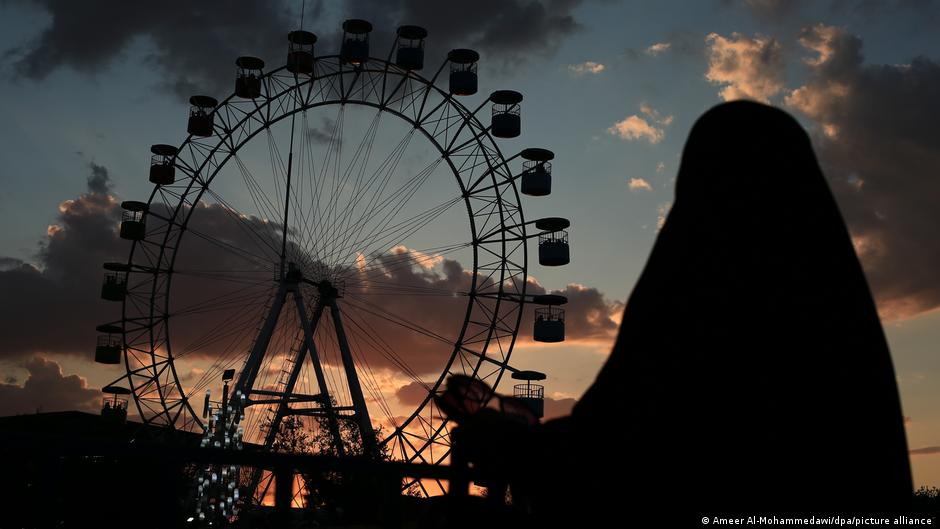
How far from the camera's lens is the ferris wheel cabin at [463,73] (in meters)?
36.1

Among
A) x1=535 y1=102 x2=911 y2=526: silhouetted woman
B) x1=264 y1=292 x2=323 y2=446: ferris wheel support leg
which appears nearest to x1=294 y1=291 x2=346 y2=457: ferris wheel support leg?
x1=264 y1=292 x2=323 y2=446: ferris wheel support leg

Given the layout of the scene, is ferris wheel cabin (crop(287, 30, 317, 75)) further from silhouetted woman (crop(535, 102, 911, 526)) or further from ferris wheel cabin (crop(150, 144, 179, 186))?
silhouetted woman (crop(535, 102, 911, 526))

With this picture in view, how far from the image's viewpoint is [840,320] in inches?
82.5

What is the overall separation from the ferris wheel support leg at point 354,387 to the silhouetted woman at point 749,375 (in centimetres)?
3483

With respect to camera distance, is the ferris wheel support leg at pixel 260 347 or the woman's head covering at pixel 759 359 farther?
the ferris wheel support leg at pixel 260 347

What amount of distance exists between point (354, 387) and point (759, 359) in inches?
1416

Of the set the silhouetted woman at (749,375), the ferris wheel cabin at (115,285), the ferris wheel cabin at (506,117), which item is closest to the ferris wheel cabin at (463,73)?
the ferris wheel cabin at (506,117)

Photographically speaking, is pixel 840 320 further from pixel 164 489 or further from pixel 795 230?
pixel 164 489

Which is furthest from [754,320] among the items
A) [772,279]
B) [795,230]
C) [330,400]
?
[330,400]

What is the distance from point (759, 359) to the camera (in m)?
2.05

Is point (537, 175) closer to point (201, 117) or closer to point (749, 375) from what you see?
point (201, 117)

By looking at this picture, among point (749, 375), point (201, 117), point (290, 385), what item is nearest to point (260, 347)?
point (290, 385)

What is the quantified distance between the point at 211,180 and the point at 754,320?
40975mm

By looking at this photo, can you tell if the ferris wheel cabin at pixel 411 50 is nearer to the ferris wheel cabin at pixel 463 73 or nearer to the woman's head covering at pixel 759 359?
the ferris wheel cabin at pixel 463 73
